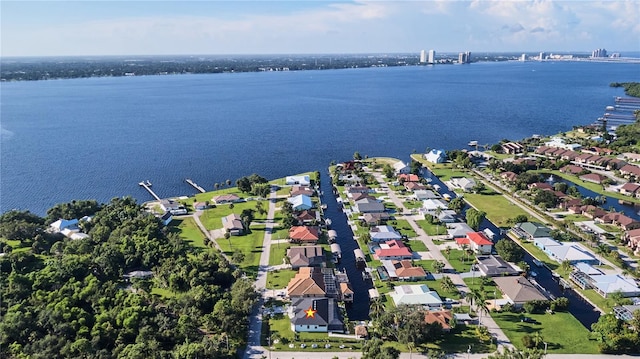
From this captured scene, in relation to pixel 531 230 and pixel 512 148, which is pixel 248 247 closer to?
pixel 531 230

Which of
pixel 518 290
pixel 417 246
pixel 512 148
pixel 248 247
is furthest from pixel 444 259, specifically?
pixel 512 148

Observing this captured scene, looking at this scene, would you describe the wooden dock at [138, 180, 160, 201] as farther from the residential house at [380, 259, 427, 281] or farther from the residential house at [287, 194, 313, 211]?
the residential house at [380, 259, 427, 281]

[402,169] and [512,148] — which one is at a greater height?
[512,148]

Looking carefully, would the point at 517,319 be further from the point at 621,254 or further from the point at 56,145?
the point at 56,145

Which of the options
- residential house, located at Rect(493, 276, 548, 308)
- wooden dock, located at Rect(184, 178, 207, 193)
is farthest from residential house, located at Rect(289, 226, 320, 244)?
wooden dock, located at Rect(184, 178, 207, 193)

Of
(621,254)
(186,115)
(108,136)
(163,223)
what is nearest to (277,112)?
(186,115)

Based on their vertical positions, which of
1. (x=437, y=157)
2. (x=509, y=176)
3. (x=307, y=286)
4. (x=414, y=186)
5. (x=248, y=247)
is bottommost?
(x=248, y=247)

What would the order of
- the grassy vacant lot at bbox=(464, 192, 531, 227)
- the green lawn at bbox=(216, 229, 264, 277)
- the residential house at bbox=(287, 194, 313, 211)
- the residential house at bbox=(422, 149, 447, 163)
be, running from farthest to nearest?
the residential house at bbox=(422, 149, 447, 163)
the residential house at bbox=(287, 194, 313, 211)
the grassy vacant lot at bbox=(464, 192, 531, 227)
the green lawn at bbox=(216, 229, 264, 277)
